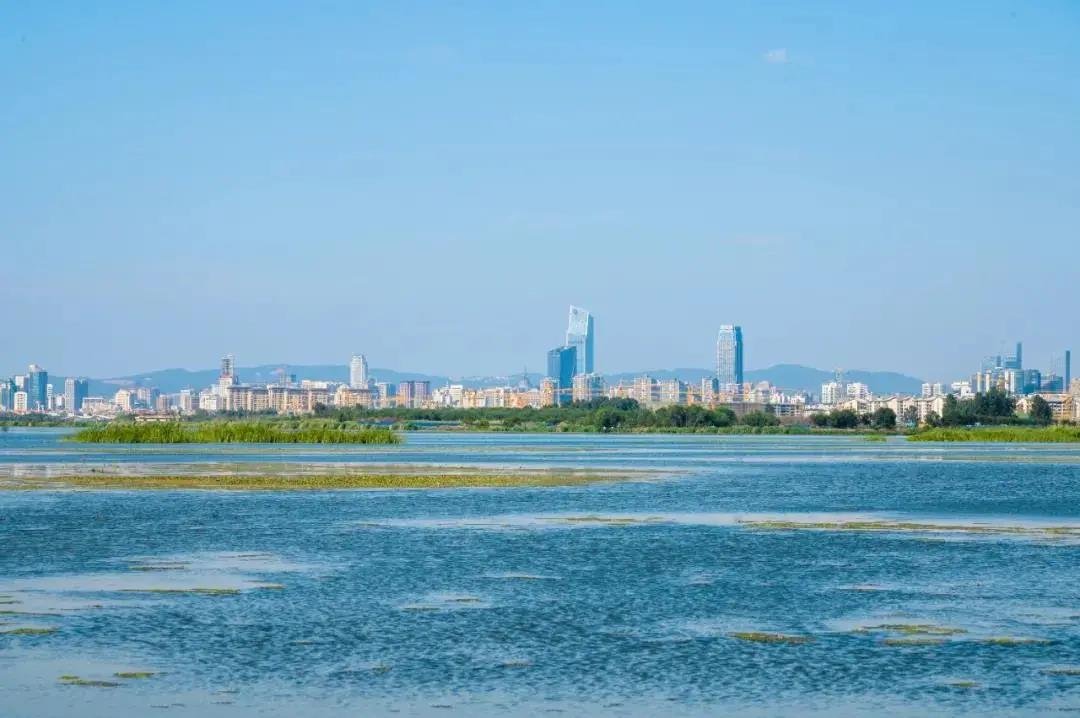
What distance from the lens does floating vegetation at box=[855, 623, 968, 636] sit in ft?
63.8

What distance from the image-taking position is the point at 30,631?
63.4 feet

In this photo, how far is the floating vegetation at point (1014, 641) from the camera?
18672mm

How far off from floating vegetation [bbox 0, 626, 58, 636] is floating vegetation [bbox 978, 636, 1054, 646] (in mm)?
11658

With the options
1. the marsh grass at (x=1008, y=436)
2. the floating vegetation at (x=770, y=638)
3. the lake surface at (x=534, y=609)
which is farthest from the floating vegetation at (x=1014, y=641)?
the marsh grass at (x=1008, y=436)

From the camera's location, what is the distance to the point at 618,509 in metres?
40.9

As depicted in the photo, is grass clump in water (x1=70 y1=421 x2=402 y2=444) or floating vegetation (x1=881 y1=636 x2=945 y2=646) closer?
floating vegetation (x1=881 y1=636 x2=945 y2=646)

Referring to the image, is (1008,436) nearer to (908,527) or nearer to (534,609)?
(908,527)

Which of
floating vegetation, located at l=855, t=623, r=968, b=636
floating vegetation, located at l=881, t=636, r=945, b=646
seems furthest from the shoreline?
floating vegetation, located at l=881, t=636, r=945, b=646

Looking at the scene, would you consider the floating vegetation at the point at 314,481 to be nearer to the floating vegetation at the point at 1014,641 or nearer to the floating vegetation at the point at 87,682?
the floating vegetation at the point at 87,682

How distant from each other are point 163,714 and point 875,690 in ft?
23.9

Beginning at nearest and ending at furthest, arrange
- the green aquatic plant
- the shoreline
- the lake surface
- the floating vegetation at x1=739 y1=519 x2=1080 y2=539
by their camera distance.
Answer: the lake surface
the green aquatic plant
the floating vegetation at x1=739 y1=519 x2=1080 y2=539
the shoreline

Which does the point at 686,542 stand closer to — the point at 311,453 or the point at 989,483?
the point at 989,483

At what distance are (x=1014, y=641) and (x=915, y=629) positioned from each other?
1.34m

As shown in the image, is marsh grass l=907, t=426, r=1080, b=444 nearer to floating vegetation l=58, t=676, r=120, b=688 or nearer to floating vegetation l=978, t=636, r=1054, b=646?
floating vegetation l=978, t=636, r=1054, b=646
